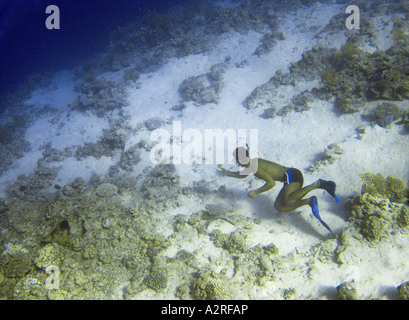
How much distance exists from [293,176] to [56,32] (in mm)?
36274

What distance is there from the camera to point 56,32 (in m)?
28.0

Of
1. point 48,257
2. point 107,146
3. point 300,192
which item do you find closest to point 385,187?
point 300,192

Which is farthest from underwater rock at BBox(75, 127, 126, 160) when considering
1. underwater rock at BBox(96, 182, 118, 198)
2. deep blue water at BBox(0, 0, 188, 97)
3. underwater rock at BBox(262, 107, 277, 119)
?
deep blue water at BBox(0, 0, 188, 97)

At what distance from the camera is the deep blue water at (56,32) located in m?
21.4

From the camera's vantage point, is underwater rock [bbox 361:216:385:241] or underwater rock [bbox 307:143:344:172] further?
underwater rock [bbox 307:143:344:172]

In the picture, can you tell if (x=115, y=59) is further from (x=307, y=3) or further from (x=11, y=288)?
(x=11, y=288)

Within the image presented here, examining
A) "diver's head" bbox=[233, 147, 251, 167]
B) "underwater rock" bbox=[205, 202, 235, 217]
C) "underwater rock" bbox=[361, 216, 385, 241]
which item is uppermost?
"diver's head" bbox=[233, 147, 251, 167]

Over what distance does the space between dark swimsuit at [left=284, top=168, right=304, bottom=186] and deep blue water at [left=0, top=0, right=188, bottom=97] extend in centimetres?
2189

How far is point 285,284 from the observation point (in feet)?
11.9

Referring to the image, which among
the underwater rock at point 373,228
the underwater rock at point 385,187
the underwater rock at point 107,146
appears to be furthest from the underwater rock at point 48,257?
the underwater rock at point 385,187

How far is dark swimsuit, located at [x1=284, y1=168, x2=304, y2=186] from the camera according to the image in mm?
4273

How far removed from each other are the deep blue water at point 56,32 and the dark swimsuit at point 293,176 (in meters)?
21.9

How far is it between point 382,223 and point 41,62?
104 ft

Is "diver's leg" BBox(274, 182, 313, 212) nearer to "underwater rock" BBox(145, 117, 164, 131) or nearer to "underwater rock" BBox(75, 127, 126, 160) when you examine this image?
"underwater rock" BBox(145, 117, 164, 131)
